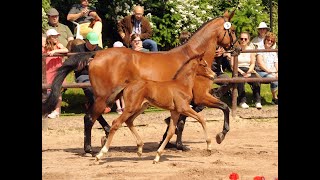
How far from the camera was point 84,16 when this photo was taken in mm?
19516

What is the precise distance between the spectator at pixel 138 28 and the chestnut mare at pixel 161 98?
Result: 13.5ft

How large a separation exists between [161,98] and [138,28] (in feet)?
16.5

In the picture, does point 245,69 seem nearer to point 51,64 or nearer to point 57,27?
point 57,27

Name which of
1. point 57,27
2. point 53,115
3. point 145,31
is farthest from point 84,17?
point 53,115

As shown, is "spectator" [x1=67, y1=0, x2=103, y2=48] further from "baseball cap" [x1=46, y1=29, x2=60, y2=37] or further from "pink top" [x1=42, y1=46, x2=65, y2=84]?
"baseball cap" [x1=46, y1=29, x2=60, y2=37]

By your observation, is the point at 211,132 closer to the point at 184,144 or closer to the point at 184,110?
the point at 184,144

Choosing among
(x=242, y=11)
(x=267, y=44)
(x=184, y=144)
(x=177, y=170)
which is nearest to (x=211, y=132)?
(x=184, y=144)

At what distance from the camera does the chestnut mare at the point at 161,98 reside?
14.1 meters

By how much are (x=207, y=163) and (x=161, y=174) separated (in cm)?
117

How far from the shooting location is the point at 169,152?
51.4 ft

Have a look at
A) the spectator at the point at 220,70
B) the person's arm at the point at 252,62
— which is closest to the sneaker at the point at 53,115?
the spectator at the point at 220,70

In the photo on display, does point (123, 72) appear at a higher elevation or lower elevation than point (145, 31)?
lower

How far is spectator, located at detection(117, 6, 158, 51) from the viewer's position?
1875 centimetres

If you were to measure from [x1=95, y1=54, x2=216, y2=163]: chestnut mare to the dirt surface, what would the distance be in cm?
39
